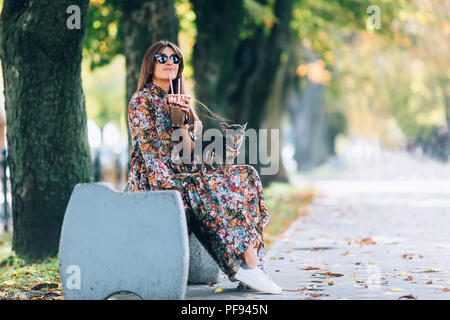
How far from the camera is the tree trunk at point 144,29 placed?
12328mm

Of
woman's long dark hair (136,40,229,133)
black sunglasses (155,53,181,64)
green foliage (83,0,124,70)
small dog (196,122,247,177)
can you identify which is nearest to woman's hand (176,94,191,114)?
woman's long dark hair (136,40,229,133)

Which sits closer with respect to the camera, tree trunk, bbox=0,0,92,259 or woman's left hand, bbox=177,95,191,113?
woman's left hand, bbox=177,95,191,113

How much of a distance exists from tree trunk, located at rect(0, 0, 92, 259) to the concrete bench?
3.64 metres

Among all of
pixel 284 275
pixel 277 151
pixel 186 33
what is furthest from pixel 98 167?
pixel 284 275

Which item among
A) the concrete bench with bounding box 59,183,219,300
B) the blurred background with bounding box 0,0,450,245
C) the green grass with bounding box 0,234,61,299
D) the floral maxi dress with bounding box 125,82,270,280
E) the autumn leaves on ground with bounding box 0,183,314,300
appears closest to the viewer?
the concrete bench with bounding box 59,183,219,300

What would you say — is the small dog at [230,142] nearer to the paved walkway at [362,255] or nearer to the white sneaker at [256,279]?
the white sneaker at [256,279]

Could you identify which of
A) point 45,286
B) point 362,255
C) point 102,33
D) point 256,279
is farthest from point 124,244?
point 102,33

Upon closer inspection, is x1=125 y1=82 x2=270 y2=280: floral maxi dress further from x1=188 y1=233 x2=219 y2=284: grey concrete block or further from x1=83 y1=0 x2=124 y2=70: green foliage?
x1=83 y1=0 x2=124 y2=70: green foliage

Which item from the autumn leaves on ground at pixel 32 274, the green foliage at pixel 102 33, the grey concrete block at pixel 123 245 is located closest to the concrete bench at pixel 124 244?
the grey concrete block at pixel 123 245

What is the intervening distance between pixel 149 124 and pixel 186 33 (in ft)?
51.8

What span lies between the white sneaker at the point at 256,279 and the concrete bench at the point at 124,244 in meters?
0.85

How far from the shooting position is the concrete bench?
6.44 m

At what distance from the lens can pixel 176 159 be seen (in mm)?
7383
